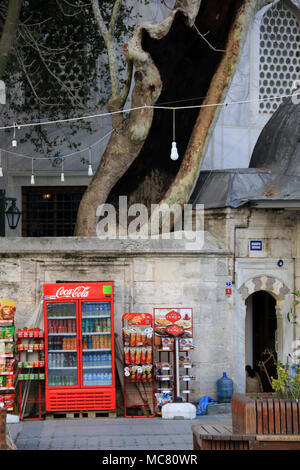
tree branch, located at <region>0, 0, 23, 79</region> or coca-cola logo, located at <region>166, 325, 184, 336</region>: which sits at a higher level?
tree branch, located at <region>0, 0, 23, 79</region>

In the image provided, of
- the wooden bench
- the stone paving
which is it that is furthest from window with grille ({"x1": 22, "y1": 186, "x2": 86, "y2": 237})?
the wooden bench

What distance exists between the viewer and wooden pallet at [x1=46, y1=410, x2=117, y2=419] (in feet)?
43.0

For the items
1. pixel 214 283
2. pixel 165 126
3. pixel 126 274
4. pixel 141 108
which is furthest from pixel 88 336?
pixel 165 126

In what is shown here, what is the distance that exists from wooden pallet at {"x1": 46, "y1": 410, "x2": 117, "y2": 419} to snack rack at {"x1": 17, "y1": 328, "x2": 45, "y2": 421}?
10.8 inches

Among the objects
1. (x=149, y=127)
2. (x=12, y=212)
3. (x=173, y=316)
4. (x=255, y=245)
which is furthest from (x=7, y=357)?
(x=12, y=212)

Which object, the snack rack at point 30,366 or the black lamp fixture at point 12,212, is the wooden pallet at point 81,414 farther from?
the black lamp fixture at point 12,212

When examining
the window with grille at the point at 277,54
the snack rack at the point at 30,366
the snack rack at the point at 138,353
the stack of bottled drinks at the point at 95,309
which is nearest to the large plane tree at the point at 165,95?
the stack of bottled drinks at the point at 95,309

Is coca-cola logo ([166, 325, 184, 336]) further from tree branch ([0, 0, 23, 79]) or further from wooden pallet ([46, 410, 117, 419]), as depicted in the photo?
tree branch ([0, 0, 23, 79])
